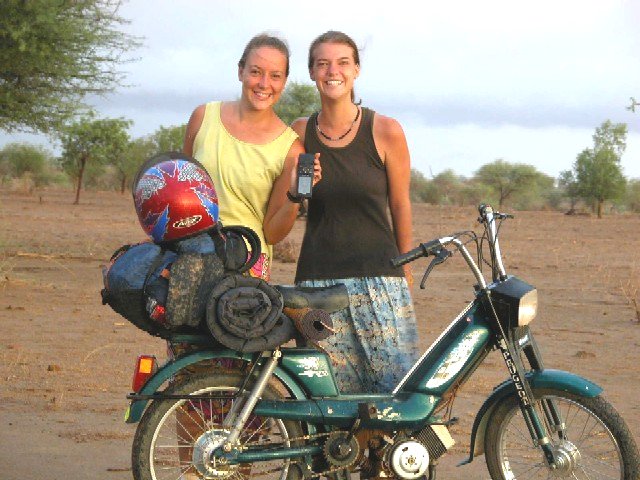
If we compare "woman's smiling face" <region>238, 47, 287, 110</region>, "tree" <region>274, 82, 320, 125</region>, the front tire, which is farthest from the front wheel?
"tree" <region>274, 82, 320, 125</region>

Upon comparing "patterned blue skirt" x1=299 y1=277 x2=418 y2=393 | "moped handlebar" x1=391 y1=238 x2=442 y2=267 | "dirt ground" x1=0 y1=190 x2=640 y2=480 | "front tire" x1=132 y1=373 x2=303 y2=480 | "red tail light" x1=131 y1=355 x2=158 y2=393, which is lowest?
"dirt ground" x1=0 y1=190 x2=640 y2=480

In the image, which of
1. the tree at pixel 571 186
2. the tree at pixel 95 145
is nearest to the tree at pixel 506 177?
the tree at pixel 571 186

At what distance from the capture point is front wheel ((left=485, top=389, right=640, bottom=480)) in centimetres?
465

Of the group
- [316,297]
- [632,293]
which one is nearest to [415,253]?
[316,297]

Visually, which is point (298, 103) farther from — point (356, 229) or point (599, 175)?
point (356, 229)

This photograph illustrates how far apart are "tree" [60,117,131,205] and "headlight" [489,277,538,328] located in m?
39.3

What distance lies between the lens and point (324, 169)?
488 centimetres

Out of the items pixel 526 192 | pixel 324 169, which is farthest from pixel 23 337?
pixel 526 192

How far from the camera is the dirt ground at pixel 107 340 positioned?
6430 mm

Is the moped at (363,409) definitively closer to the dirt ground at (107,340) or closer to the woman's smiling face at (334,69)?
the woman's smiling face at (334,69)

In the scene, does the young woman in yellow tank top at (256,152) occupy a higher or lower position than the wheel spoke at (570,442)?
higher

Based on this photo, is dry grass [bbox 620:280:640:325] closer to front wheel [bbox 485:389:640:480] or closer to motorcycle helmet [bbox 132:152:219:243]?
front wheel [bbox 485:389:640:480]

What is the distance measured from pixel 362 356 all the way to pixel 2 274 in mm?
10253

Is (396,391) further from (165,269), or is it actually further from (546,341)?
(546,341)
